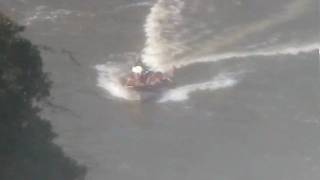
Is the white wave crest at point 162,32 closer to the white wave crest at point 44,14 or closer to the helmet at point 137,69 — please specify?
the helmet at point 137,69

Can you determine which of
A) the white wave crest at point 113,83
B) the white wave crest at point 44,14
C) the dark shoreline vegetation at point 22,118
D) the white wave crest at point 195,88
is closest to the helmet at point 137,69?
the white wave crest at point 113,83

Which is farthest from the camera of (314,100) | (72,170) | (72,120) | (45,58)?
(45,58)

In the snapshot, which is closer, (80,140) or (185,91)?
(80,140)

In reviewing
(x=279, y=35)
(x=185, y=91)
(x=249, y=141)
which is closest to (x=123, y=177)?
(x=249, y=141)

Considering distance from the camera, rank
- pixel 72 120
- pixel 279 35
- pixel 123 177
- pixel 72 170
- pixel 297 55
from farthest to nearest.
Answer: pixel 279 35
pixel 297 55
pixel 72 120
pixel 123 177
pixel 72 170

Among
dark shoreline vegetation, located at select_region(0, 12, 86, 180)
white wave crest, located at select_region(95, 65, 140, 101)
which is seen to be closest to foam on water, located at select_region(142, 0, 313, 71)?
white wave crest, located at select_region(95, 65, 140, 101)

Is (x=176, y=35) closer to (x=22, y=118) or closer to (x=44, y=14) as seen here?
(x=44, y=14)

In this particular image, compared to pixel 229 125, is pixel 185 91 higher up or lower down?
higher up

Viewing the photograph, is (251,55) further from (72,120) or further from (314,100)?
(72,120)
